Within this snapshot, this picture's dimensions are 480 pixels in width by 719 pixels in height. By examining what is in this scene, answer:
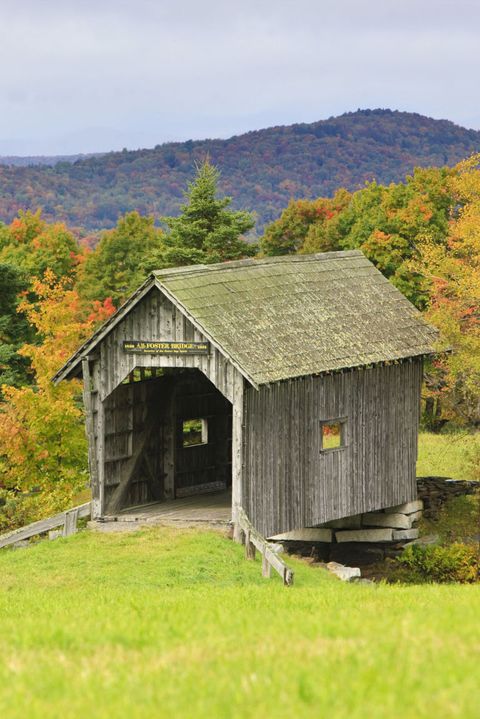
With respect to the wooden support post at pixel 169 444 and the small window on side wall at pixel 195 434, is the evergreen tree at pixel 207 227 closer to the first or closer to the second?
the small window on side wall at pixel 195 434

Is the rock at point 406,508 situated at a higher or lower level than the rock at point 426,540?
higher

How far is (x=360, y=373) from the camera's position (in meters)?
28.9

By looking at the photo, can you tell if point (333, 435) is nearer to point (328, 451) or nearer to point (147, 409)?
point (147, 409)

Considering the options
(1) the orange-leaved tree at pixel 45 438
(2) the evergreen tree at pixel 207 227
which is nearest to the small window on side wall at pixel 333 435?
(1) the orange-leaved tree at pixel 45 438

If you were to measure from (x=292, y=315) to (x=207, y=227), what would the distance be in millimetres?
33344

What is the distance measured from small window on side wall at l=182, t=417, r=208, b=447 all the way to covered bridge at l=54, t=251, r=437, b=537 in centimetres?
11

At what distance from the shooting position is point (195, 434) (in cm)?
4356

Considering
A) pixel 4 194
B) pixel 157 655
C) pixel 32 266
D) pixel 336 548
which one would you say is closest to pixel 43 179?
pixel 4 194

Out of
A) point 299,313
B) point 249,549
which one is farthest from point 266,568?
point 299,313

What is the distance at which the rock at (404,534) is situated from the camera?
32156 mm

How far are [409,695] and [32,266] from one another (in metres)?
57.0

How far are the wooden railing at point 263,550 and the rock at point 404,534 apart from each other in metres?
8.52

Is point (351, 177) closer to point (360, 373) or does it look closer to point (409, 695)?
point (360, 373)

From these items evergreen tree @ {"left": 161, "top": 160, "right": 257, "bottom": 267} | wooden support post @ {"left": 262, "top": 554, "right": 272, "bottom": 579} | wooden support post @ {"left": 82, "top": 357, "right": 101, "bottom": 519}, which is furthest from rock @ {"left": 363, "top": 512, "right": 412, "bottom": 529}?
evergreen tree @ {"left": 161, "top": 160, "right": 257, "bottom": 267}
